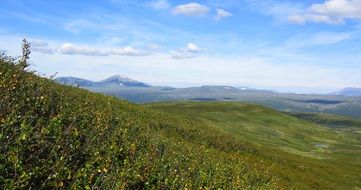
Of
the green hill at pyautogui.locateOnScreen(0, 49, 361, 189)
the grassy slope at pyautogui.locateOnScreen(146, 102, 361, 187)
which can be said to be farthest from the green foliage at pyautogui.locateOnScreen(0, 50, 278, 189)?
the grassy slope at pyautogui.locateOnScreen(146, 102, 361, 187)

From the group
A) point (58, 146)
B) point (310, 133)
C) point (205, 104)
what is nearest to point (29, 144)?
point (58, 146)

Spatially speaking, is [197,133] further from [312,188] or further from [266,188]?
[266,188]

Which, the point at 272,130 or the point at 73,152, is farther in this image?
the point at 272,130

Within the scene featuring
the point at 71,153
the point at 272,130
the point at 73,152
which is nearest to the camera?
the point at 71,153

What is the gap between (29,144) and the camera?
12148mm

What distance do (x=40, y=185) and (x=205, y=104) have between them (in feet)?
491

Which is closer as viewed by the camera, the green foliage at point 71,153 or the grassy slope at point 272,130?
the green foliage at point 71,153

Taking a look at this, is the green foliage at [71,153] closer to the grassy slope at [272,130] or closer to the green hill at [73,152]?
the green hill at [73,152]

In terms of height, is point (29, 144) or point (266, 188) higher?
point (29, 144)

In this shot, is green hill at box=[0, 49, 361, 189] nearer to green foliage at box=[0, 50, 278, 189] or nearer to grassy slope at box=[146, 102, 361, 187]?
green foliage at box=[0, 50, 278, 189]

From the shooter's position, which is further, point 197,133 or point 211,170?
point 197,133

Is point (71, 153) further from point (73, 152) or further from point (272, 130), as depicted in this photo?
point (272, 130)

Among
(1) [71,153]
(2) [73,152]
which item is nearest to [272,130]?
(2) [73,152]

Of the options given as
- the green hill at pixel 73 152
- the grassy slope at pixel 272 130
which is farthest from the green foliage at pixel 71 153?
the grassy slope at pixel 272 130
